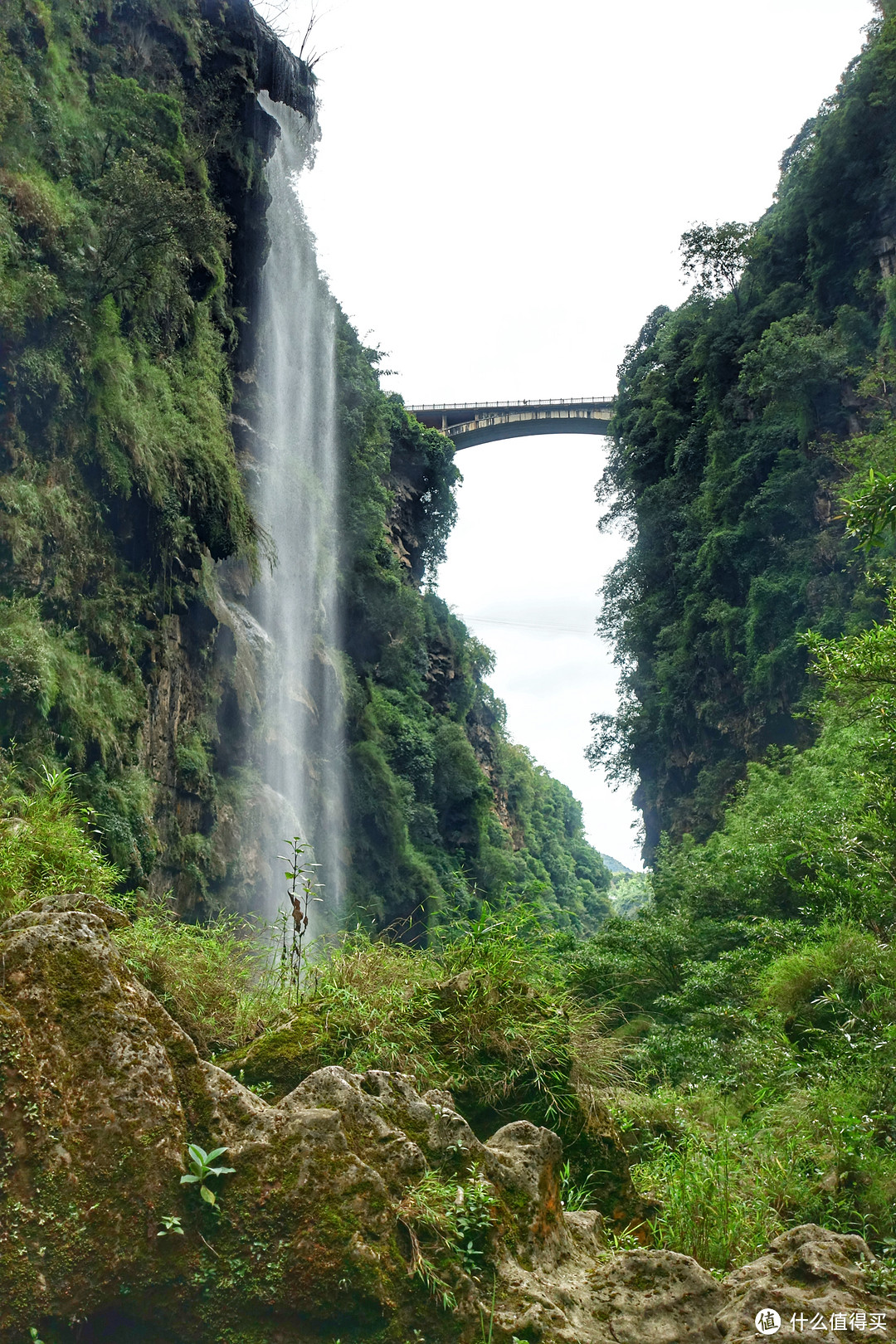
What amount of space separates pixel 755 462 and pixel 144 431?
17.0m

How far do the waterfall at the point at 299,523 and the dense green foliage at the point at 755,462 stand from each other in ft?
33.4

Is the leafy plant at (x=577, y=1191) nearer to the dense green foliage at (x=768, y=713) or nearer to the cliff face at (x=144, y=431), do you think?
the dense green foliage at (x=768, y=713)

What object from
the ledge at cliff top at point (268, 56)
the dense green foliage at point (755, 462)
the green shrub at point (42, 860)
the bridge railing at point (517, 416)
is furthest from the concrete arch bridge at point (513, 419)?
the green shrub at point (42, 860)

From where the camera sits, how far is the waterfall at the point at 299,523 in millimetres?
21484

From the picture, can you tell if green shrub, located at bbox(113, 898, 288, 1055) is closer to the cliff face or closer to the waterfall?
the cliff face

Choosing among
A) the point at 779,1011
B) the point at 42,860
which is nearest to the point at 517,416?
the point at 779,1011

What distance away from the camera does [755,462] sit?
2356cm

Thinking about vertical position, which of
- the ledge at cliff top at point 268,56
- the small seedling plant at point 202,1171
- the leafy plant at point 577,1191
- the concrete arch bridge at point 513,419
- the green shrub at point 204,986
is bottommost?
the leafy plant at point 577,1191

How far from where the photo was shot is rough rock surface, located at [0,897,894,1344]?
78.8 inches

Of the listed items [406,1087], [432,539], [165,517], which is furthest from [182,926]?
[432,539]

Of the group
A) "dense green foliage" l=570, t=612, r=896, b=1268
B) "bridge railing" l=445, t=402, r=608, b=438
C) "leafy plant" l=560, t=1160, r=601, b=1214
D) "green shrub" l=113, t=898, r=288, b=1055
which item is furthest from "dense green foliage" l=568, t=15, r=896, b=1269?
"bridge railing" l=445, t=402, r=608, b=438

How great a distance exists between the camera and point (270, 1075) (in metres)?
3.14

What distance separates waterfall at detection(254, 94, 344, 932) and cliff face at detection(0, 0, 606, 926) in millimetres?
1035
